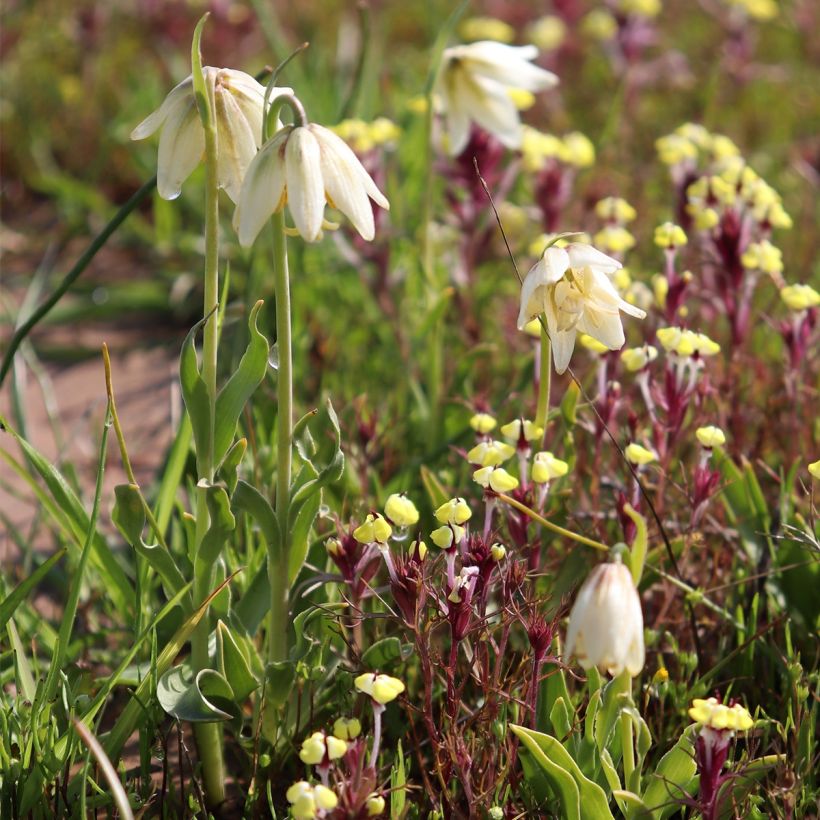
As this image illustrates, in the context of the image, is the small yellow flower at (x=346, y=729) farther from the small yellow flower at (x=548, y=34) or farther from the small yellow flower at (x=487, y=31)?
the small yellow flower at (x=548, y=34)

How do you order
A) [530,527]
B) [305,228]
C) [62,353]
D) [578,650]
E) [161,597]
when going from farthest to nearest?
[62,353]
[161,597]
[530,527]
[305,228]
[578,650]

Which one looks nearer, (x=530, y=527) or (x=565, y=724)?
(x=565, y=724)

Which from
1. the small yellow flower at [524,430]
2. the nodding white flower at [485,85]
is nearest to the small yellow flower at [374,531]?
the small yellow flower at [524,430]

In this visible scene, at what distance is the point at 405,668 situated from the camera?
1500mm

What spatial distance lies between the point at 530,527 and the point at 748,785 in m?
0.48

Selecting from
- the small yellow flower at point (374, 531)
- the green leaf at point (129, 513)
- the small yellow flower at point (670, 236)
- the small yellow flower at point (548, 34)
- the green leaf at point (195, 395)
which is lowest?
the small yellow flower at point (548, 34)

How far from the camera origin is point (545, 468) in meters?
1.37

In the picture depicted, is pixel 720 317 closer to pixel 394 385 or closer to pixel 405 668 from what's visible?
pixel 394 385

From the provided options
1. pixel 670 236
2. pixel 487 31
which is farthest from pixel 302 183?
pixel 487 31

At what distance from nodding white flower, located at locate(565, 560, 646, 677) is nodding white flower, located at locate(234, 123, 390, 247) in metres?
0.42

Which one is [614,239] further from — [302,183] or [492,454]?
[302,183]

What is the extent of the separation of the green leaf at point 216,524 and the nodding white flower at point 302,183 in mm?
303

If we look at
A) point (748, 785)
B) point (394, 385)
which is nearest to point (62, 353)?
point (394, 385)

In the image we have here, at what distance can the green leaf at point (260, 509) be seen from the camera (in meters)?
1.30
